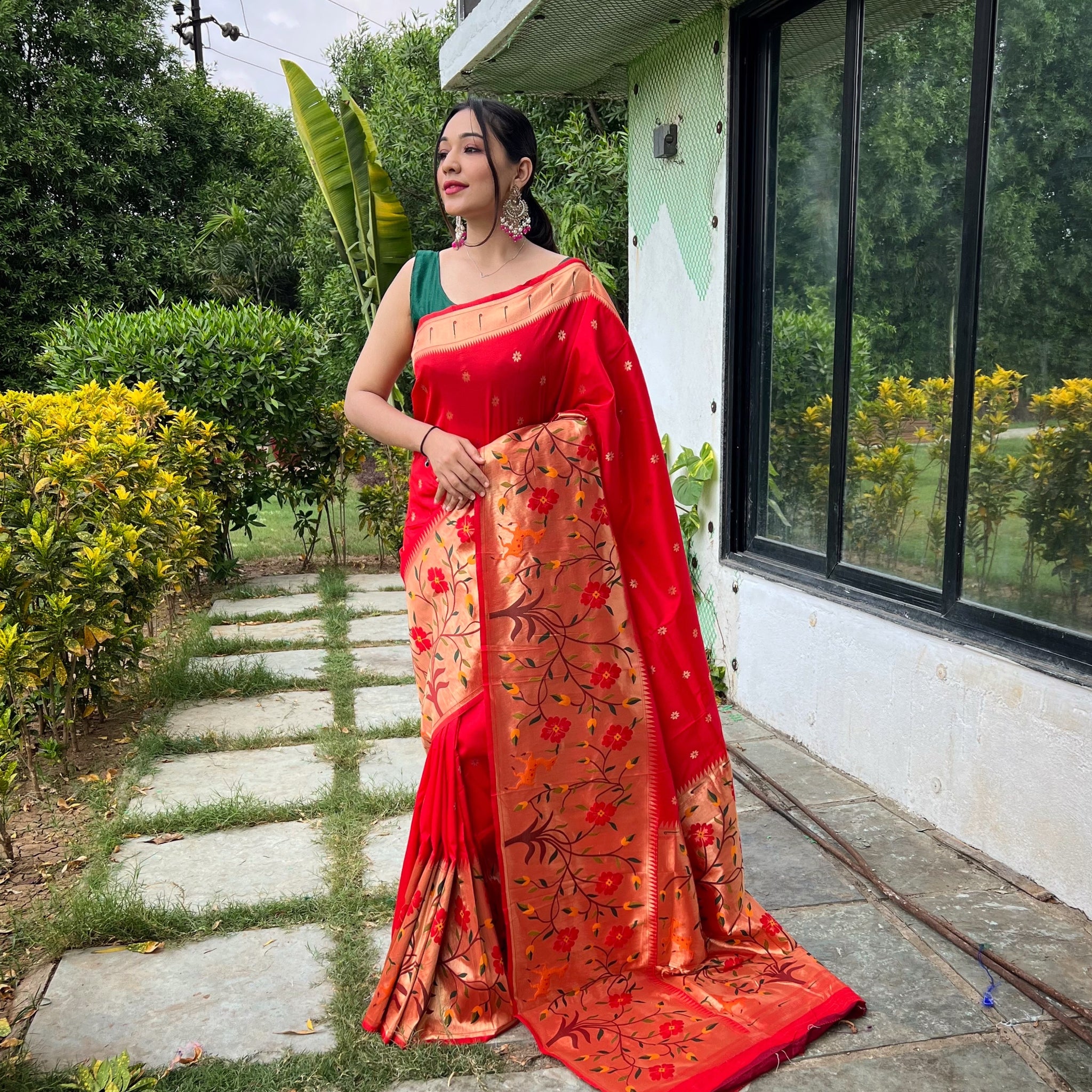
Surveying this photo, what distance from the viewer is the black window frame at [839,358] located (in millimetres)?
2646

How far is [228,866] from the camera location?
2.66 m

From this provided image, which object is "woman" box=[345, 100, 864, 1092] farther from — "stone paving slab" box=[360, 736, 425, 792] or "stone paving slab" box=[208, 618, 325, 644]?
"stone paving slab" box=[208, 618, 325, 644]

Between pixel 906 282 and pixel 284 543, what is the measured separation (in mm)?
5802

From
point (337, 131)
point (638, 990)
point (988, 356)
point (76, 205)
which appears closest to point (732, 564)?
point (988, 356)

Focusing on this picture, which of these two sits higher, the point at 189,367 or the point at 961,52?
the point at 961,52

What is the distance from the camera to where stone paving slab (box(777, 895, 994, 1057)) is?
1.93 m

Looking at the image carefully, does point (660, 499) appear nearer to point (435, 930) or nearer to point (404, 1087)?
point (435, 930)

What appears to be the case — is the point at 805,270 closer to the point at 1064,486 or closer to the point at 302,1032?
the point at 1064,486

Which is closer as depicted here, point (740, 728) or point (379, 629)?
point (740, 728)

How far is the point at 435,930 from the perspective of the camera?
195cm

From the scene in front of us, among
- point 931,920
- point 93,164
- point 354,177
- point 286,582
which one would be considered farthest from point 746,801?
point 93,164

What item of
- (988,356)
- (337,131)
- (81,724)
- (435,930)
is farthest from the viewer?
(337,131)

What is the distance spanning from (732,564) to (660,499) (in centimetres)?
187

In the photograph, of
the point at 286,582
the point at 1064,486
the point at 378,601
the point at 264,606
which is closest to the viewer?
the point at 1064,486
